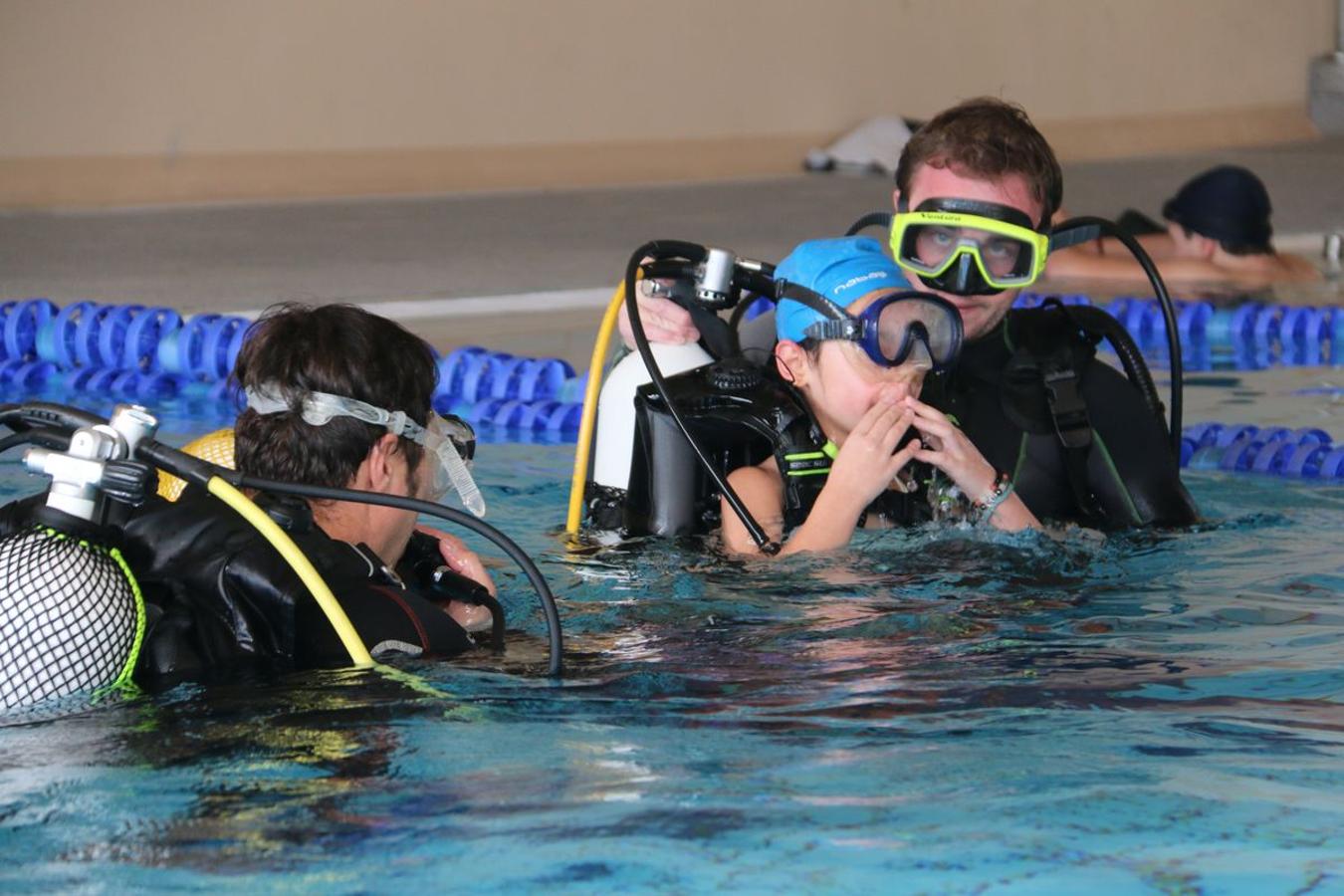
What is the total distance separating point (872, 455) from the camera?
330 centimetres

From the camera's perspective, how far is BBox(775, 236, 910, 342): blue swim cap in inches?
134

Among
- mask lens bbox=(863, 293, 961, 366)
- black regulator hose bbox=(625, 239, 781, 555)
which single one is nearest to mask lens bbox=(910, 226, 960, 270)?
mask lens bbox=(863, 293, 961, 366)

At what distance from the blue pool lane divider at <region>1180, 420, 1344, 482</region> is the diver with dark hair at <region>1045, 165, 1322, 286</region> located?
9.80 feet

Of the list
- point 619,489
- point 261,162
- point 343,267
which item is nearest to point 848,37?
point 261,162

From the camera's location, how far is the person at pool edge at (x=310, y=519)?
257 cm

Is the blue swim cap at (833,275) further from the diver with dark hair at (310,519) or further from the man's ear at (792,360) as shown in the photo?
the diver with dark hair at (310,519)

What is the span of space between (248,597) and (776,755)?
786 millimetres

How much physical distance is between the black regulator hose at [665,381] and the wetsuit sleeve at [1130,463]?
0.73 metres

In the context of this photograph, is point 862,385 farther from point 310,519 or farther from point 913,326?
point 310,519

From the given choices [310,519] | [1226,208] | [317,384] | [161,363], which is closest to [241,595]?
[310,519]

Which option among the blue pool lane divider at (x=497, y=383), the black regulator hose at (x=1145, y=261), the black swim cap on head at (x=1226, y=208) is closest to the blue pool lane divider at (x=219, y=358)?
the blue pool lane divider at (x=497, y=383)

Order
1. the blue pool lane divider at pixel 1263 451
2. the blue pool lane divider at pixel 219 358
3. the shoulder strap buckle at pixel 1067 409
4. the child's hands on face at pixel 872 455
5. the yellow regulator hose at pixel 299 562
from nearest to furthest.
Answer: the yellow regulator hose at pixel 299 562 < the child's hands on face at pixel 872 455 < the shoulder strap buckle at pixel 1067 409 < the blue pool lane divider at pixel 1263 451 < the blue pool lane divider at pixel 219 358

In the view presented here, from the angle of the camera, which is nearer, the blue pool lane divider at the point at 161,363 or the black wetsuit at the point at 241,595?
the black wetsuit at the point at 241,595

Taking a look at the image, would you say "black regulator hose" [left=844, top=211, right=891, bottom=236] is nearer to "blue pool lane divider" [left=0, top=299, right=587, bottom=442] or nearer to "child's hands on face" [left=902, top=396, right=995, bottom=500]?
"child's hands on face" [left=902, top=396, right=995, bottom=500]
